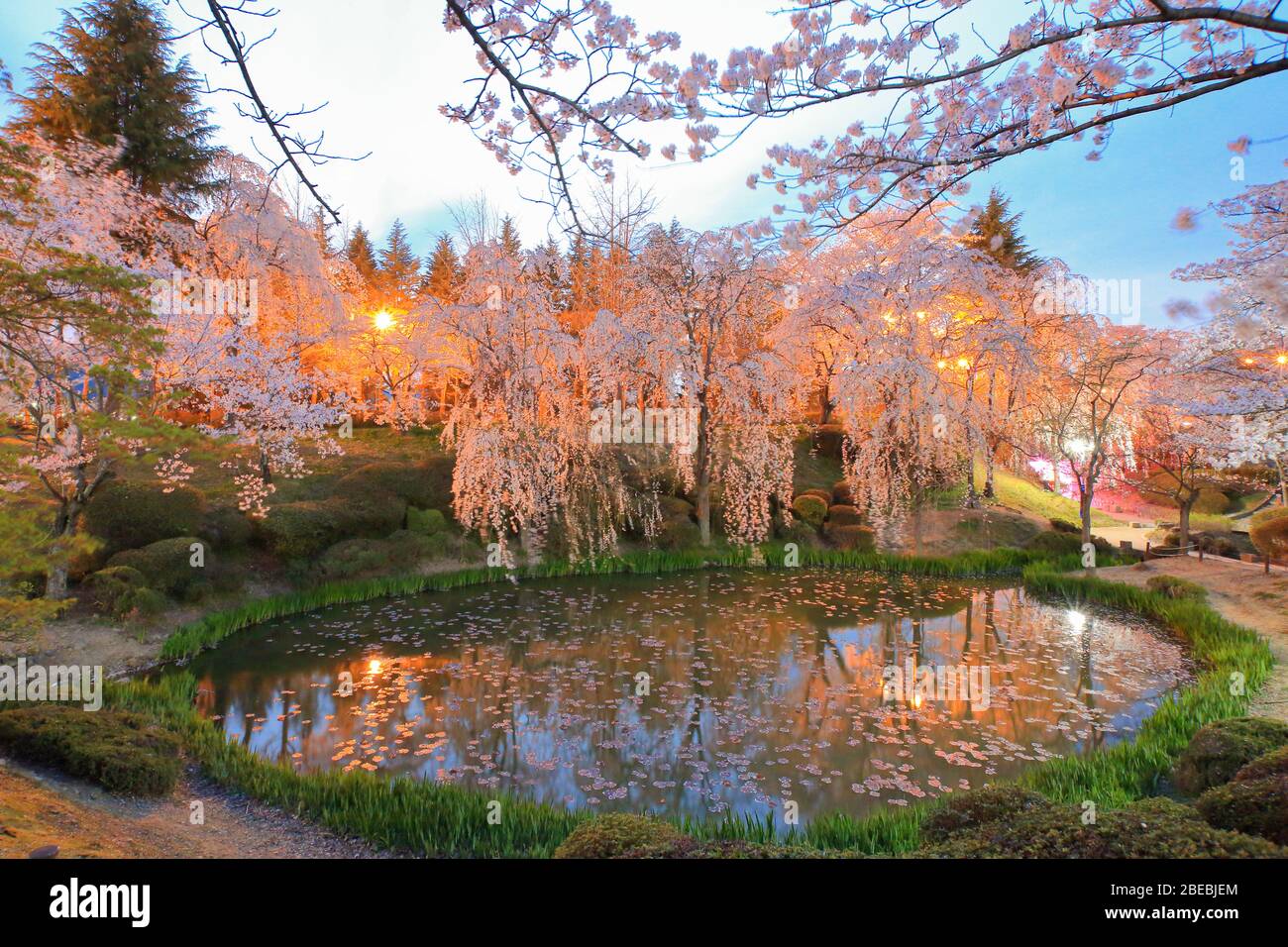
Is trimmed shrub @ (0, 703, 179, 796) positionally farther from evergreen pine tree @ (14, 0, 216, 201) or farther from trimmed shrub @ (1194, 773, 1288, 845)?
evergreen pine tree @ (14, 0, 216, 201)

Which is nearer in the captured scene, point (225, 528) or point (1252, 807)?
point (1252, 807)

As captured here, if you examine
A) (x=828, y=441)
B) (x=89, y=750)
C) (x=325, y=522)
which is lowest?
(x=89, y=750)

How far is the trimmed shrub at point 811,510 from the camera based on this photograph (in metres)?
15.6

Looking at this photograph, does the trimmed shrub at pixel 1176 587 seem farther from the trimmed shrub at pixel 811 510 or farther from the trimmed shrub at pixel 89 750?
the trimmed shrub at pixel 89 750

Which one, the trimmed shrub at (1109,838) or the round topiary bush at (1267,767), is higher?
the trimmed shrub at (1109,838)

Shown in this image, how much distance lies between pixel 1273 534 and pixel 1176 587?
2.87m

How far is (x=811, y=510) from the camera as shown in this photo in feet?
51.2

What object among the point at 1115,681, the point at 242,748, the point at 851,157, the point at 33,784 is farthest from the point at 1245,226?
the point at 33,784

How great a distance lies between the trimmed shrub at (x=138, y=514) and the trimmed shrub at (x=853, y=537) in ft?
45.4

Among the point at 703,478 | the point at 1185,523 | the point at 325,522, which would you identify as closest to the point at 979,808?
the point at 325,522

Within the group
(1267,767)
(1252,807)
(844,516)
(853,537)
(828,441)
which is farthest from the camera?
(828,441)

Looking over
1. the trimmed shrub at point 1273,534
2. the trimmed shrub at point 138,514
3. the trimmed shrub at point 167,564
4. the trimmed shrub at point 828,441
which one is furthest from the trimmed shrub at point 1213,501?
the trimmed shrub at point 138,514

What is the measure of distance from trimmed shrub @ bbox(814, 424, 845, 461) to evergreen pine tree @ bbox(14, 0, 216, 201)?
19306mm

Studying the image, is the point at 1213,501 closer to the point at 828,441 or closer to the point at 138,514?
the point at 828,441
